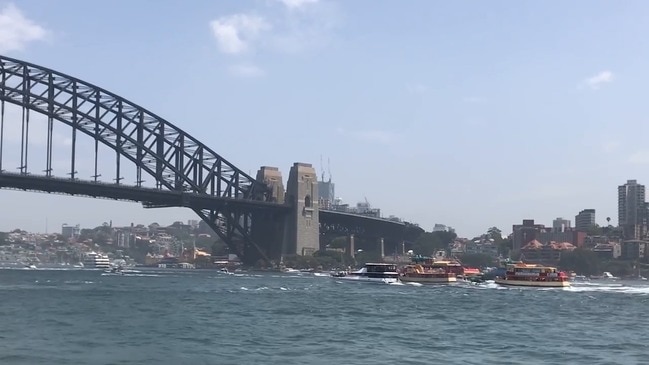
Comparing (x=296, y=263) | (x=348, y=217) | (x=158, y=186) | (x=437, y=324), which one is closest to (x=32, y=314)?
(x=437, y=324)

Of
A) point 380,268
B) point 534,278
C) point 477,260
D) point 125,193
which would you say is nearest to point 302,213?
point 125,193

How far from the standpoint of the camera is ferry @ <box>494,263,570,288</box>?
278 ft

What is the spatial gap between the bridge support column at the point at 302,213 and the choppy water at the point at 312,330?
2933 inches

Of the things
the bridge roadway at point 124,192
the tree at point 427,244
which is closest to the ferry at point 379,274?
the bridge roadway at point 124,192

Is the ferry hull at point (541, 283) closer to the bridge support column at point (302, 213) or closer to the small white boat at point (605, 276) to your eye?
the bridge support column at point (302, 213)

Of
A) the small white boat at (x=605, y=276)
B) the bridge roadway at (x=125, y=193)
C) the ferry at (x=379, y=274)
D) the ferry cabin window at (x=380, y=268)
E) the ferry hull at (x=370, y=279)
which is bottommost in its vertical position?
the small white boat at (x=605, y=276)

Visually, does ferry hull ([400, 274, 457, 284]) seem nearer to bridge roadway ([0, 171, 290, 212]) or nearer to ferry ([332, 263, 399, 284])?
ferry ([332, 263, 399, 284])

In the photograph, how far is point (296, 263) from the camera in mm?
134875

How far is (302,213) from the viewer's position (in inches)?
5463

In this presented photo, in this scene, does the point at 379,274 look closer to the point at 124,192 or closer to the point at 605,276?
the point at 124,192

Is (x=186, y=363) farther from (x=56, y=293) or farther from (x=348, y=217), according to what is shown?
(x=348, y=217)

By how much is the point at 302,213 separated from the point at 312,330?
9957 cm

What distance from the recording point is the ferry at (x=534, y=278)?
84750 mm

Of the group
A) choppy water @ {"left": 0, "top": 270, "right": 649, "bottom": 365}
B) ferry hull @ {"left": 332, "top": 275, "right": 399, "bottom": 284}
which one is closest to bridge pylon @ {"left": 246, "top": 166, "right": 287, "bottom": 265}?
ferry hull @ {"left": 332, "top": 275, "right": 399, "bottom": 284}
